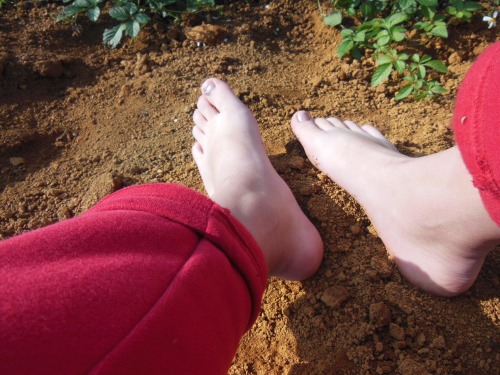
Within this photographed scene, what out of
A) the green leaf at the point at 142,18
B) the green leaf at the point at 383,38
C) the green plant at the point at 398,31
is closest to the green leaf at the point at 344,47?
the green plant at the point at 398,31

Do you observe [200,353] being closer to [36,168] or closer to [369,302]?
[369,302]

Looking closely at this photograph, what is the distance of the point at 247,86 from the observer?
69.7 inches

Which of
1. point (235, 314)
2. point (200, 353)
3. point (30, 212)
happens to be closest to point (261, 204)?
point (235, 314)

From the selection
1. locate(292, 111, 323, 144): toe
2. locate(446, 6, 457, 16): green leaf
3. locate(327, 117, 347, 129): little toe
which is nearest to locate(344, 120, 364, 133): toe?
locate(327, 117, 347, 129): little toe

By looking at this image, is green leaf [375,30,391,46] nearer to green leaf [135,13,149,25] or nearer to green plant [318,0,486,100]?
green plant [318,0,486,100]

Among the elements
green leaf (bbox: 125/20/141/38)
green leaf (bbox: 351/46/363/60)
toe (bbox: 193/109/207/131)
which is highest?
green leaf (bbox: 125/20/141/38)

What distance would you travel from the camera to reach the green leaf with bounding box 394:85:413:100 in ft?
5.30

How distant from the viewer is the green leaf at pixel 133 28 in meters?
1.76

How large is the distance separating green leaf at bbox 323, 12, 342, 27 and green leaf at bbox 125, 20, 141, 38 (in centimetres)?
77

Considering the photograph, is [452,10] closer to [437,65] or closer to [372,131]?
[437,65]

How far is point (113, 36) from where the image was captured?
1.83 metres

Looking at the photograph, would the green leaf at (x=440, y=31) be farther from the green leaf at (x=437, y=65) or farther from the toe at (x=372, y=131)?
the toe at (x=372, y=131)

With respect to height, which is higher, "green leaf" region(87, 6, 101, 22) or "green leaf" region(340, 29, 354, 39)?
"green leaf" region(87, 6, 101, 22)

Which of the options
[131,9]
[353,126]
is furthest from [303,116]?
[131,9]
